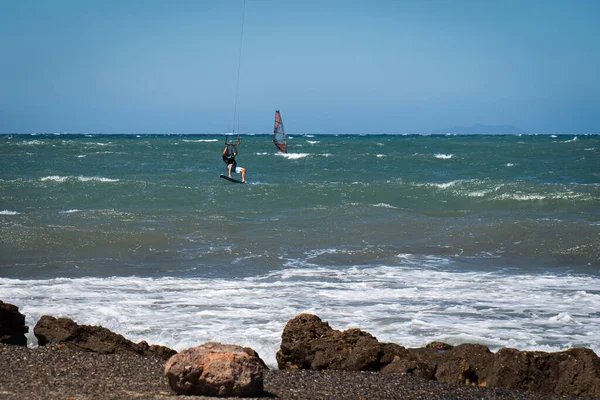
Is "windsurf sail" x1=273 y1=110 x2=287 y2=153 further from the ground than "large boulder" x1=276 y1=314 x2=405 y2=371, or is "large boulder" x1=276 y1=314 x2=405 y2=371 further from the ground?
"windsurf sail" x1=273 y1=110 x2=287 y2=153

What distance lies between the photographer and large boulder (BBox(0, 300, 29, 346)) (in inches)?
288

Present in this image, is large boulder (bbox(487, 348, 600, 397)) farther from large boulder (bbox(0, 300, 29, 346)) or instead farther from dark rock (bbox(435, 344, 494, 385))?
large boulder (bbox(0, 300, 29, 346))

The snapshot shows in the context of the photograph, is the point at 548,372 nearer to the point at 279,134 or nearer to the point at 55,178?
the point at 55,178

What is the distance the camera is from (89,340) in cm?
718

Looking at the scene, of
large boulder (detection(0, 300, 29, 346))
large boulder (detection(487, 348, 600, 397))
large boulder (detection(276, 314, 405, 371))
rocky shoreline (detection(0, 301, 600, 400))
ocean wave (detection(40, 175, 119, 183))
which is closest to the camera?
rocky shoreline (detection(0, 301, 600, 400))

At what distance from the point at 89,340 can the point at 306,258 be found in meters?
6.88

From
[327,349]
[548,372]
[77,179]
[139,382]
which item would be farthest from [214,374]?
[77,179]

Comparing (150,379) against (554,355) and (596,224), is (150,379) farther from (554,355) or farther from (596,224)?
(596,224)

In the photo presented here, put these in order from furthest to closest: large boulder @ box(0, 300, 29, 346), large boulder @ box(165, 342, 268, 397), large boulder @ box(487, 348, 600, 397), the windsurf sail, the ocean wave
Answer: the windsurf sail, the ocean wave, large boulder @ box(0, 300, 29, 346), large boulder @ box(487, 348, 600, 397), large boulder @ box(165, 342, 268, 397)

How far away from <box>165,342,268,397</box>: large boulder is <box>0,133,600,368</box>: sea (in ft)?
6.94

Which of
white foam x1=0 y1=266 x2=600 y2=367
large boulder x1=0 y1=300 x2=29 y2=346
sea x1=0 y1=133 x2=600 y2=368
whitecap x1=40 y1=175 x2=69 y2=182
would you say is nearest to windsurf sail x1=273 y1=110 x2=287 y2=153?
sea x1=0 y1=133 x2=600 y2=368

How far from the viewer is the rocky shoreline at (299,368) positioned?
17.6ft

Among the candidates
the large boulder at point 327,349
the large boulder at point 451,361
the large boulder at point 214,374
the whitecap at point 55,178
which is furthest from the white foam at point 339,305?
the whitecap at point 55,178

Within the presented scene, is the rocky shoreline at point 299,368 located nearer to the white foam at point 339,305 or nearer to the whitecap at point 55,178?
the white foam at point 339,305
